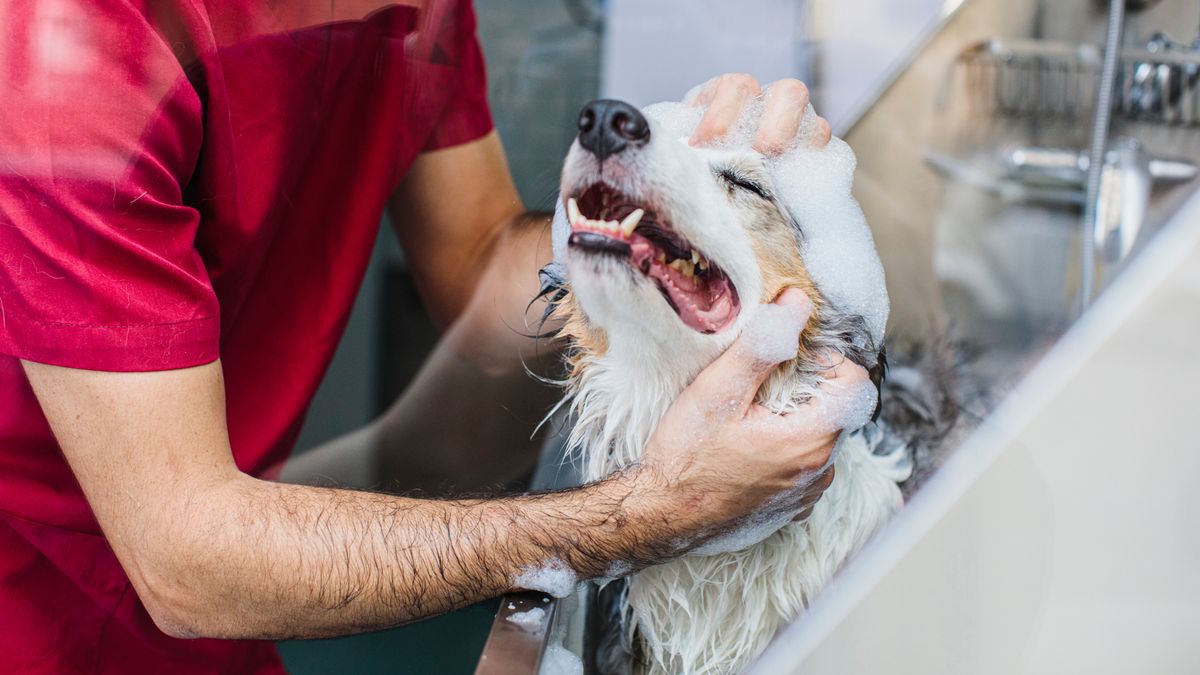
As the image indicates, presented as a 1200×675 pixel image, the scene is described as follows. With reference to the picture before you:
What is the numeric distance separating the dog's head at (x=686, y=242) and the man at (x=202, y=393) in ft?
0.18

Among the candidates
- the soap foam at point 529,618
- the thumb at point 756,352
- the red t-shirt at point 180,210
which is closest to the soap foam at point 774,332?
the thumb at point 756,352

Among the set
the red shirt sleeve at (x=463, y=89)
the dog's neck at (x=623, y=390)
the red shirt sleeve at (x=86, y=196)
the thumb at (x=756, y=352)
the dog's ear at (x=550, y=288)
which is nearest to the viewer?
the red shirt sleeve at (x=86, y=196)

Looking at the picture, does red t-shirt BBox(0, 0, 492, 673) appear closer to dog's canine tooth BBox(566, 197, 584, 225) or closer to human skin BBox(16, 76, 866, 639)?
human skin BBox(16, 76, 866, 639)

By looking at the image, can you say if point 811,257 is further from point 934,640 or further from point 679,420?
point 934,640

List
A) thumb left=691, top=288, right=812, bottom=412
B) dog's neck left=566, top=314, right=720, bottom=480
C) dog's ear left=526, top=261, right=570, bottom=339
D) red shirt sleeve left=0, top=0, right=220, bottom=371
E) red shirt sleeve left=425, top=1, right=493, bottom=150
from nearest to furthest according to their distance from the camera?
red shirt sleeve left=0, top=0, right=220, bottom=371
thumb left=691, top=288, right=812, bottom=412
dog's neck left=566, top=314, right=720, bottom=480
dog's ear left=526, top=261, right=570, bottom=339
red shirt sleeve left=425, top=1, right=493, bottom=150

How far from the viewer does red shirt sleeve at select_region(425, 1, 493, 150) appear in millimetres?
1369

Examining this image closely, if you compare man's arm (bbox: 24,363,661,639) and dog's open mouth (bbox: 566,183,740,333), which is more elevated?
dog's open mouth (bbox: 566,183,740,333)

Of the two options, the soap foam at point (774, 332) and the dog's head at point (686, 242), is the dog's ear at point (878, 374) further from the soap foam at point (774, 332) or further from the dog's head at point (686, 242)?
the soap foam at point (774, 332)

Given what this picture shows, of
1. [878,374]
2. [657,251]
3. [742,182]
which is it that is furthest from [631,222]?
[878,374]

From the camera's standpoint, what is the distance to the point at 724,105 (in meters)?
1.12

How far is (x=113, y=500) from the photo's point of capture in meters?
0.87

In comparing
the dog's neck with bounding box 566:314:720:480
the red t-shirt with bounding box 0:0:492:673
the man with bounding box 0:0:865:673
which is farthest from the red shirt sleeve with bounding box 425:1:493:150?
the dog's neck with bounding box 566:314:720:480

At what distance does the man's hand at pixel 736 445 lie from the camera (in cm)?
91

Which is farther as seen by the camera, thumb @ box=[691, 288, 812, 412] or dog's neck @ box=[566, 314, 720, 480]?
dog's neck @ box=[566, 314, 720, 480]
